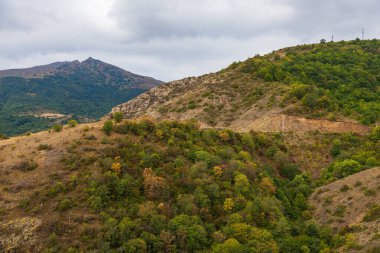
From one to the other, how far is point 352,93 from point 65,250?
57889 mm

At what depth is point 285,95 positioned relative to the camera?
65938mm

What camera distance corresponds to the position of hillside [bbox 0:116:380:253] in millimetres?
30344

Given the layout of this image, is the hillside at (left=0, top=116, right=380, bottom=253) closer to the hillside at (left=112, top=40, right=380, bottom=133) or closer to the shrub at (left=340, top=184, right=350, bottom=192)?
the shrub at (left=340, top=184, right=350, bottom=192)

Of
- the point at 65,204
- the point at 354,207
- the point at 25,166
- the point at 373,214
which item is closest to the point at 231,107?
the point at 354,207

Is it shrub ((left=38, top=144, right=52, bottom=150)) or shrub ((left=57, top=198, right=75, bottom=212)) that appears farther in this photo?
shrub ((left=38, top=144, right=52, bottom=150))

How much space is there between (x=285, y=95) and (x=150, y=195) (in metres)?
38.1

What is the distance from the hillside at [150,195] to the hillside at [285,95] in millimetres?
13163

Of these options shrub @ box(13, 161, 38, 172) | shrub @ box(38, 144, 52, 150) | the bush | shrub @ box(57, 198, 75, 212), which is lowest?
shrub @ box(57, 198, 75, 212)

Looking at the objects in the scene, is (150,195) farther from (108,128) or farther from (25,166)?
(25,166)

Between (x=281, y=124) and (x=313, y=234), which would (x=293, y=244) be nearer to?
(x=313, y=234)

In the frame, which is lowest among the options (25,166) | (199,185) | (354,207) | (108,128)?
(354,207)

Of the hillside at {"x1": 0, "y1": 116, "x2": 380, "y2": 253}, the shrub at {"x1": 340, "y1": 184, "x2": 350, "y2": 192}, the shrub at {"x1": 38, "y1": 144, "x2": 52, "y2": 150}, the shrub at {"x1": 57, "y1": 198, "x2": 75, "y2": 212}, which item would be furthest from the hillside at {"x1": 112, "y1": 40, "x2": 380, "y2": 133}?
the shrub at {"x1": 57, "y1": 198, "x2": 75, "y2": 212}

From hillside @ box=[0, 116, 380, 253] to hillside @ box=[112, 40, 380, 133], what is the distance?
13.2 m

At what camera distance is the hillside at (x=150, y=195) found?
30.3m
